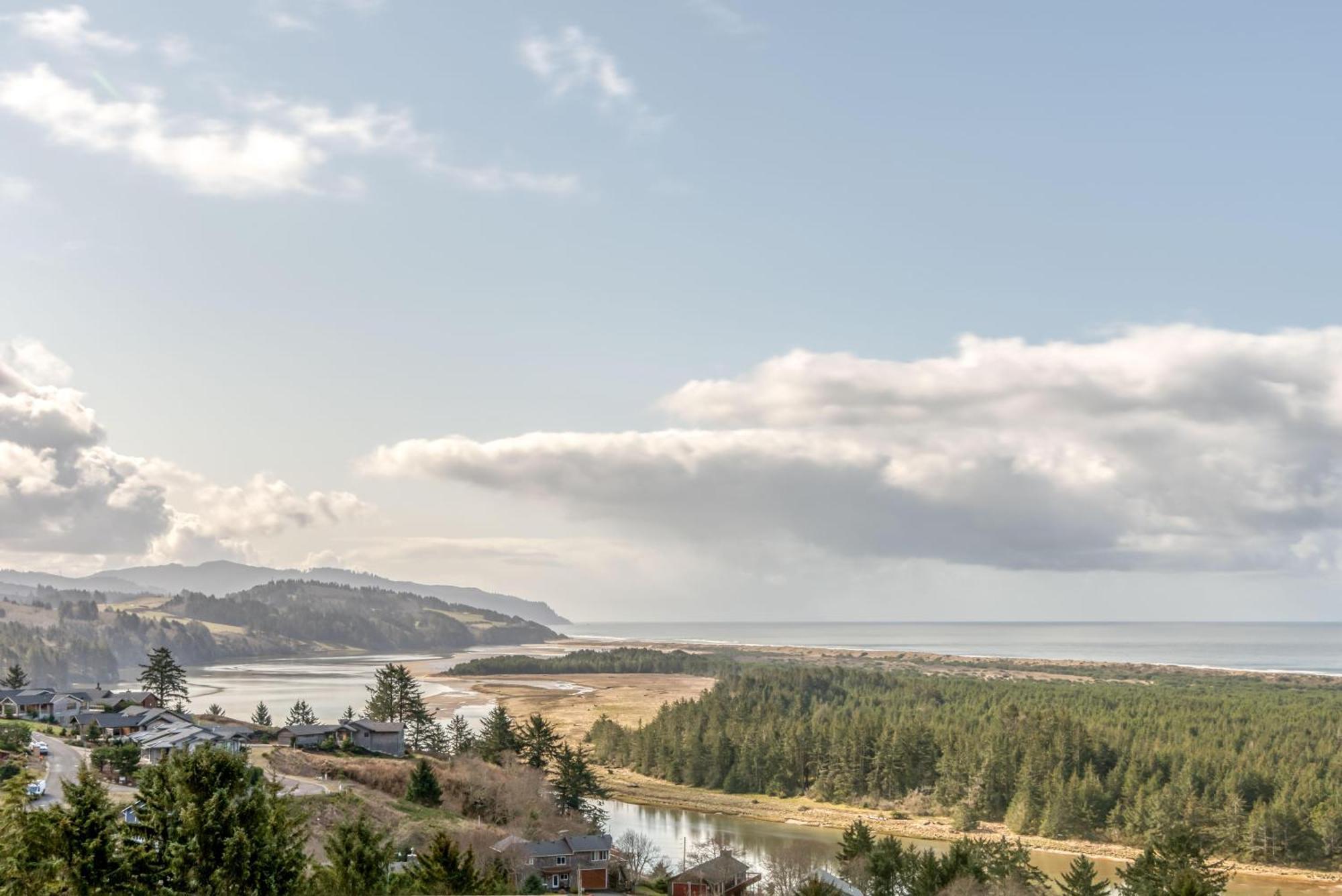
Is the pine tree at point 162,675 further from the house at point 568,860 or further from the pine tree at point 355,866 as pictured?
the pine tree at point 355,866

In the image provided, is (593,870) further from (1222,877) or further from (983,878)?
(1222,877)

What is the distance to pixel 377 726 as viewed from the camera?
274ft

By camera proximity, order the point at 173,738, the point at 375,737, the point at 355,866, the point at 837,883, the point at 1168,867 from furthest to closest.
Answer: the point at 375,737 < the point at 173,738 < the point at 837,883 < the point at 1168,867 < the point at 355,866

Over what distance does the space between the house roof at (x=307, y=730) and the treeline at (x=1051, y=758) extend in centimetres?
3810

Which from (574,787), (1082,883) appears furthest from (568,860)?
(1082,883)

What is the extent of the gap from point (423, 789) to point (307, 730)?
2196 centimetres

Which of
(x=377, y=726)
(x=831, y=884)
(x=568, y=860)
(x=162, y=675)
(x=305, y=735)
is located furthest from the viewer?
(x=162, y=675)

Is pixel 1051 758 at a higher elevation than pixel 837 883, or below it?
below

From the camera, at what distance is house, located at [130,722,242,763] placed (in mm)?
71688

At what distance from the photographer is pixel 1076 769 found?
288 ft

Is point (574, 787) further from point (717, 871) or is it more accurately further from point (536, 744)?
point (717, 871)

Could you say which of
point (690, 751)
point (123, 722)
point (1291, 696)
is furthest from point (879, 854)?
point (1291, 696)

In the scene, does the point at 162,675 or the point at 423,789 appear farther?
the point at 162,675

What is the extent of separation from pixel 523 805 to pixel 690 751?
40867mm
